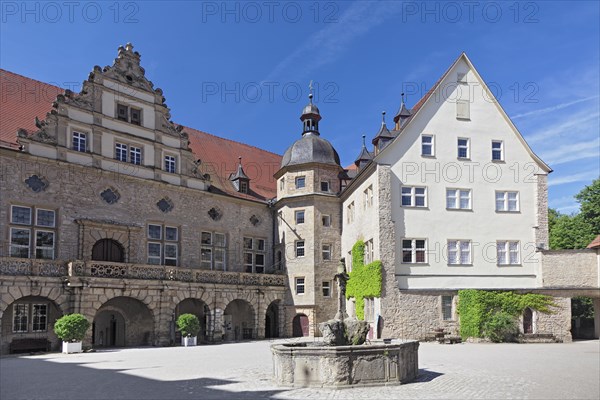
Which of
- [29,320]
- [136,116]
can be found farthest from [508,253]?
[29,320]

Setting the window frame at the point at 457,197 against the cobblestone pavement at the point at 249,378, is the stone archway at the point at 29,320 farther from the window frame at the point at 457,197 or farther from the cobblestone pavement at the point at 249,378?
the window frame at the point at 457,197

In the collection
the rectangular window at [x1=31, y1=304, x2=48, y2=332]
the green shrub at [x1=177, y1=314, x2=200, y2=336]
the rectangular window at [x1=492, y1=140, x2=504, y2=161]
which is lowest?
the green shrub at [x1=177, y1=314, x2=200, y2=336]

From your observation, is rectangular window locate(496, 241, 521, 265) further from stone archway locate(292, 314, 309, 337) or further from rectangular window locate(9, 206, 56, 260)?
rectangular window locate(9, 206, 56, 260)

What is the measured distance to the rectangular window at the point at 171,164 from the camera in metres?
31.9

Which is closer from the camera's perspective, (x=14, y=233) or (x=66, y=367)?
(x=66, y=367)

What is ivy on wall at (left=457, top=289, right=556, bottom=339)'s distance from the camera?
2919 centimetres

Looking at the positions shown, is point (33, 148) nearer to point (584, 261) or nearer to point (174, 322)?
point (174, 322)

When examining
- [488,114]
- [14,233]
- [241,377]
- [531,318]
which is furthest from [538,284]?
[14,233]

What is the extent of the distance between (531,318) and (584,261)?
13.5ft

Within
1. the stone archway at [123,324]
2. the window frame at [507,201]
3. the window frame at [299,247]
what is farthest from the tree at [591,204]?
the stone archway at [123,324]

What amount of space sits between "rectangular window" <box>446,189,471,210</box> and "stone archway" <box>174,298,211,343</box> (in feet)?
45.9

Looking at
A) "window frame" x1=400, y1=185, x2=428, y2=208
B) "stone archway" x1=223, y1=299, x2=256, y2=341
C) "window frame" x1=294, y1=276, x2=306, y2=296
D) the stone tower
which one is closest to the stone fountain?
"window frame" x1=400, y1=185, x2=428, y2=208

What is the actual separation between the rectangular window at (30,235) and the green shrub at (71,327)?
12.4 ft

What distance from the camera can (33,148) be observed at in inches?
1019
